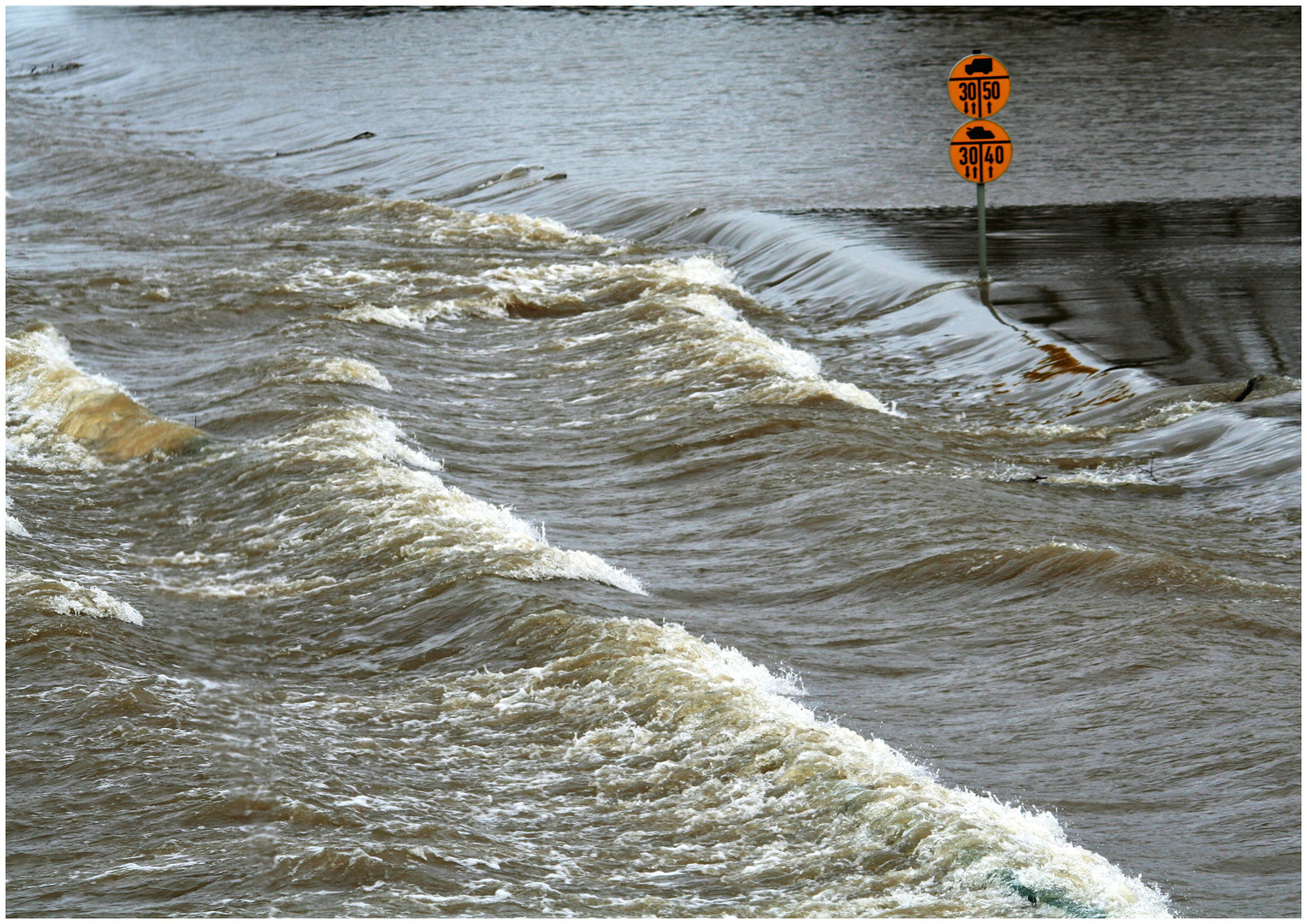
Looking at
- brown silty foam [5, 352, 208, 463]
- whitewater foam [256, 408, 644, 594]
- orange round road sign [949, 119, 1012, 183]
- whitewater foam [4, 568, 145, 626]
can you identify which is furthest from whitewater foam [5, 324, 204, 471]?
orange round road sign [949, 119, 1012, 183]

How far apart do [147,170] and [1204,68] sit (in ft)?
70.0

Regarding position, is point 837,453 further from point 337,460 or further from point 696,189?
point 696,189

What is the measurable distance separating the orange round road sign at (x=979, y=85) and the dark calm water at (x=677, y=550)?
2010 mm

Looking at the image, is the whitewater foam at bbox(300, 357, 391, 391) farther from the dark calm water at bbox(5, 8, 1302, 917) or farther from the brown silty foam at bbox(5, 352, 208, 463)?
the brown silty foam at bbox(5, 352, 208, 463)

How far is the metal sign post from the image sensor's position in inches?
556

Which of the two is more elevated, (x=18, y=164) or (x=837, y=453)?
(x=18, y=164)

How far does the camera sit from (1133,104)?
1095 inches

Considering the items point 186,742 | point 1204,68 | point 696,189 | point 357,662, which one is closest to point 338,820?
point 186,742

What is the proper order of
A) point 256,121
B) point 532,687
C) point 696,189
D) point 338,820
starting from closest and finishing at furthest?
point 338,820
point 532,687
point 696,189
point 256,121

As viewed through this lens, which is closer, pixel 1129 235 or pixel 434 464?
pixel 434 464

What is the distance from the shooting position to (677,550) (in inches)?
391

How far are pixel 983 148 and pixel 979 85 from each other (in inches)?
36.4

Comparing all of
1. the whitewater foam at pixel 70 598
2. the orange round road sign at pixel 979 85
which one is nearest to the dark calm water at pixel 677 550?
the whitewater foam at pixel 70 598

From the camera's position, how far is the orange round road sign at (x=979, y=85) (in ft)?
46.3
